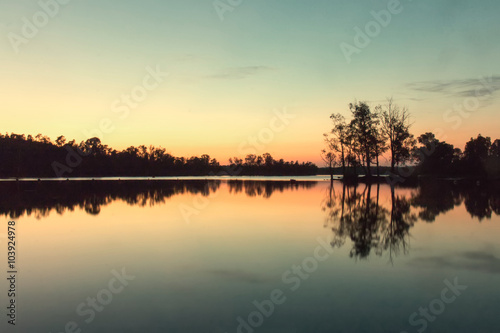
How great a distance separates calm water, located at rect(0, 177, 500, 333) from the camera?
24.5 feet

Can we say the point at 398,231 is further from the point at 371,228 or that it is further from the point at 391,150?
the point at 391,150

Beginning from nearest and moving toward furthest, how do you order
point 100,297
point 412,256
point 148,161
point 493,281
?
point 100,297, point 493,281, point 412,256, point 148,161

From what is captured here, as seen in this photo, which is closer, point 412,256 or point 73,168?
point 412,256

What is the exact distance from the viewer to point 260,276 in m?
10.5

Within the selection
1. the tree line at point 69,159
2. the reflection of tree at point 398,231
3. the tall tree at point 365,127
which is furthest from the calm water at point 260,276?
the tree line at point 69,159

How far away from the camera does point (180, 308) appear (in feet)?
26.5

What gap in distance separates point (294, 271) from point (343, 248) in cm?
374

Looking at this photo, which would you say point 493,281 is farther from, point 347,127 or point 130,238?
point 347,127

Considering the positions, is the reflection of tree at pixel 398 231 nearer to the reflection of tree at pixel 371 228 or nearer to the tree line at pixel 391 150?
the reflection of tree at pixel 371 228

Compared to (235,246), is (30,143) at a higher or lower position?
higher

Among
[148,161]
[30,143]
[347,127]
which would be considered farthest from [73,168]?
[347,127]

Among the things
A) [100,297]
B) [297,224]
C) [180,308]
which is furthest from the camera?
[297,224]

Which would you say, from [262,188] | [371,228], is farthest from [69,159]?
[371,228]

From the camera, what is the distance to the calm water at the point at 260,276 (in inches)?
294
